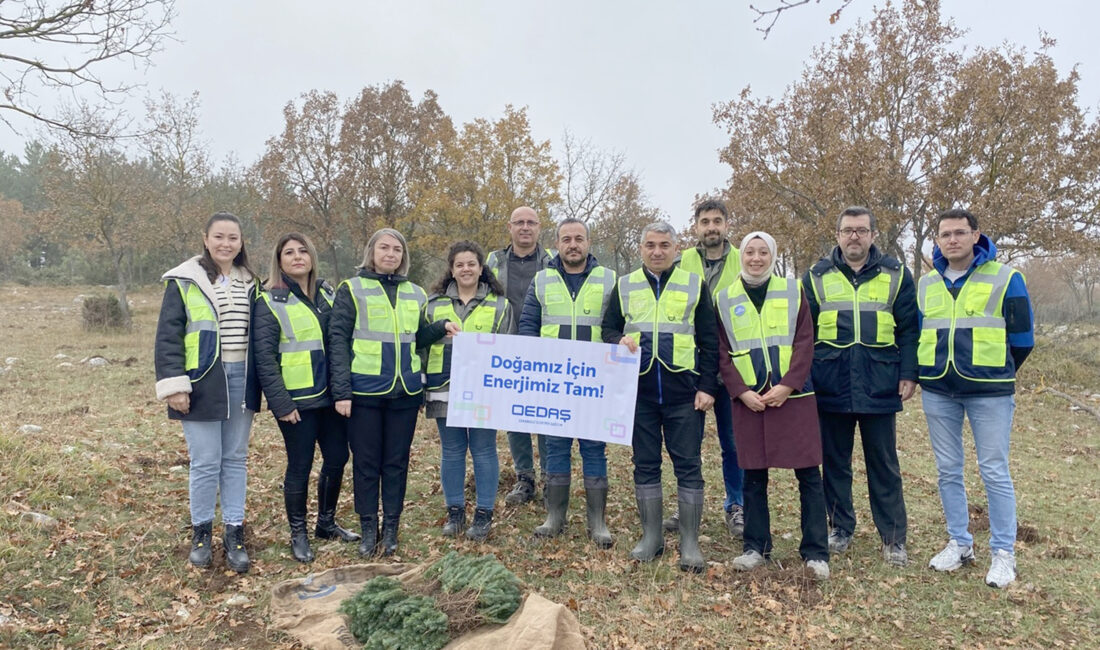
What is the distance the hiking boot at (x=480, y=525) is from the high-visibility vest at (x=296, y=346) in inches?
64.7

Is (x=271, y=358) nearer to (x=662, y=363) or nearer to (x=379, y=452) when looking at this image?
(x=379, y=452)

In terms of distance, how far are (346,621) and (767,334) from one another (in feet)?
10.8

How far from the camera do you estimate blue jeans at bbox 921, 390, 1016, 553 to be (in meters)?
4.74

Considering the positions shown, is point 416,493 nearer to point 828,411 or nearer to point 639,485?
point 639,485

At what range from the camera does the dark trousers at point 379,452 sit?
16.5 ft

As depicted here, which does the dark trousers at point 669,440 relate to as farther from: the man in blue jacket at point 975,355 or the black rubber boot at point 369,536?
the black rubber boot at point 369,536

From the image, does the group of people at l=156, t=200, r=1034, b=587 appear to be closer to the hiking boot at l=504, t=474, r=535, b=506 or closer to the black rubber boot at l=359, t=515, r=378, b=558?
the black rubber boot at l=359, t=515, r=378, b=558

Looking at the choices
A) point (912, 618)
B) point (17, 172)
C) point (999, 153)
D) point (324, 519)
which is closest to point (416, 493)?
point (324, 519)

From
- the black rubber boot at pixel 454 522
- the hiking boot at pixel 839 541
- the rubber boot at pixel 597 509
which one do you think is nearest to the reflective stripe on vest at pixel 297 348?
the black rubber boot at pixel 454 522

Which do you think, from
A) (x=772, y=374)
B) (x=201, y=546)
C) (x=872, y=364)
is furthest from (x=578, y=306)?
(x=201, y=546)

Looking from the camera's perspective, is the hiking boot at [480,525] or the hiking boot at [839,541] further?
the hiking boot at [480,525]

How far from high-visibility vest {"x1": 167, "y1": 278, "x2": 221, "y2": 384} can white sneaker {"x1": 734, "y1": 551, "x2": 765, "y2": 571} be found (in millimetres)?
4005

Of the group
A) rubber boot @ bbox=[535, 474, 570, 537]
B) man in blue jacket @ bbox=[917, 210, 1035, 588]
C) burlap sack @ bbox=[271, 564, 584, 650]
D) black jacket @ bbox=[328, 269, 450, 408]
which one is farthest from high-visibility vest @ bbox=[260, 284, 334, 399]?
man in blue jacket @ bbox=[917, 210, 1035, 588]

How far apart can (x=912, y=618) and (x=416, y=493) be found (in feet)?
14.4
